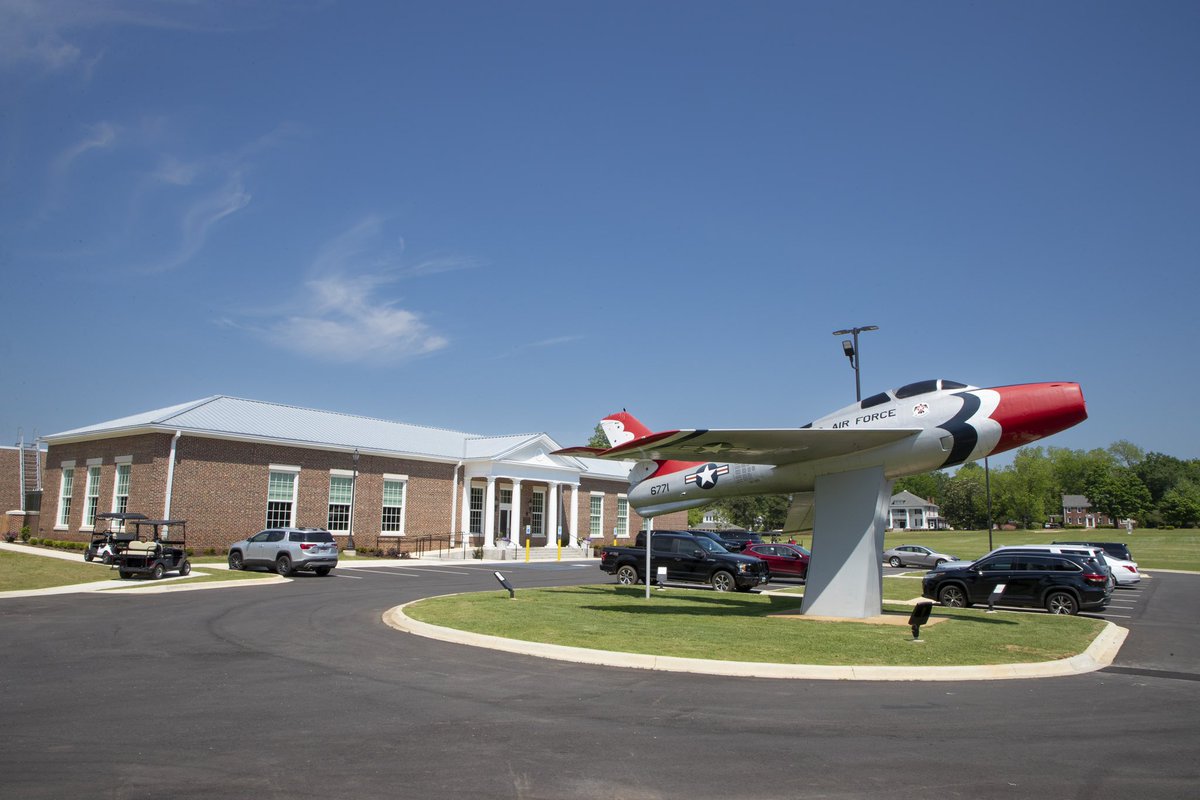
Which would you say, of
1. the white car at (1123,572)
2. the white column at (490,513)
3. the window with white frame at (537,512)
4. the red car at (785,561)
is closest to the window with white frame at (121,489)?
the white column at (490,513)

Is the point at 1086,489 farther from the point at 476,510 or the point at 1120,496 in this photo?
the point at 476,510

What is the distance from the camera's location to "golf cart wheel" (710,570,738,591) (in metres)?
22.8

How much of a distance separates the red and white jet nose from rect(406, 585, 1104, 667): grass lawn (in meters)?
3.55

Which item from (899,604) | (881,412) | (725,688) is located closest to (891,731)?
(725,688)

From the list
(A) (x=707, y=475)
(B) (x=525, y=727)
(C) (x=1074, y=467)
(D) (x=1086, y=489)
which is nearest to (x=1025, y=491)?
(D) (x=1086, y=489)

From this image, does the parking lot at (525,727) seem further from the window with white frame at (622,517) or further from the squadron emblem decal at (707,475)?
the window with white frame at (622,517)

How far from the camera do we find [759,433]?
1462cm

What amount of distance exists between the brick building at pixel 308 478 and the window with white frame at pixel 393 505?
5 cm

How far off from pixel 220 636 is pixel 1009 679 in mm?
11339

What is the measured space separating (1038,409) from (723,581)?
1072 cm

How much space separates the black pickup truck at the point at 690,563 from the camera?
74.7 feet

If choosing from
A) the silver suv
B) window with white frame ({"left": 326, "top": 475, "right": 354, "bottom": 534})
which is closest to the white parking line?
the silver suv

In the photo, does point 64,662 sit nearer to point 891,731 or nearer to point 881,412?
point 891,731

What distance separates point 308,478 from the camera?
35.7 metres
